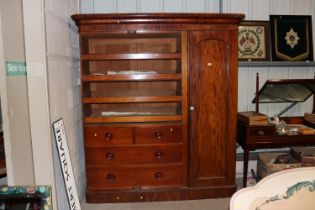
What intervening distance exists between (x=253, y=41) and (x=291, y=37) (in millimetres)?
442

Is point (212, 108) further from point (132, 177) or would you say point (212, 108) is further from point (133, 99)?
point (132, 177)

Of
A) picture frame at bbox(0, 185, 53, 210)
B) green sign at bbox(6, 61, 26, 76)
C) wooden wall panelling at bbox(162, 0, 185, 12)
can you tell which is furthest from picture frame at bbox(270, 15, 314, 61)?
picture frame at bbox(0, 185, 53, 210)

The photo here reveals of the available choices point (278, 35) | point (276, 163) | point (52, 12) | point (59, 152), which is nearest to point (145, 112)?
point (59, 152)

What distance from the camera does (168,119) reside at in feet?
8.55

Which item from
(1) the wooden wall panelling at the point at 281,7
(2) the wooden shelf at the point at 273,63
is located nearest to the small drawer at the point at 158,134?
(2) the wooden shelf at the point at 273,63

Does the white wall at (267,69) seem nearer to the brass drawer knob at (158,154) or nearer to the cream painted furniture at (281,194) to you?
the brass drawer knob at (158,154)

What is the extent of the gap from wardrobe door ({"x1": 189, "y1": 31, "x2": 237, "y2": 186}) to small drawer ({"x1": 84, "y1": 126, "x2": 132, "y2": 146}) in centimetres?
62

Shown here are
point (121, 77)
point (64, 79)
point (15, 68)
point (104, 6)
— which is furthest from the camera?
point (104, 6)

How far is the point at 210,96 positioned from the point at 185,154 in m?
0.60

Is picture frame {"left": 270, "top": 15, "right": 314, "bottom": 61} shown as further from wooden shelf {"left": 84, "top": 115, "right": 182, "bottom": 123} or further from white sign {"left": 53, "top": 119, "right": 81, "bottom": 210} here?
white sign {"left": 53, "top": 119, "right": 81, "bottom": 210}

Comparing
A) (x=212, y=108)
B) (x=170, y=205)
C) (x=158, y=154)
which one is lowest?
(x=170, y=205)

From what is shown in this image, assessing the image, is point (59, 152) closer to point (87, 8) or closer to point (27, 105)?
point (27, 105)

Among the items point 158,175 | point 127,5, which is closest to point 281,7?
point 127,5

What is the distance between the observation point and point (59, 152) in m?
1.86
